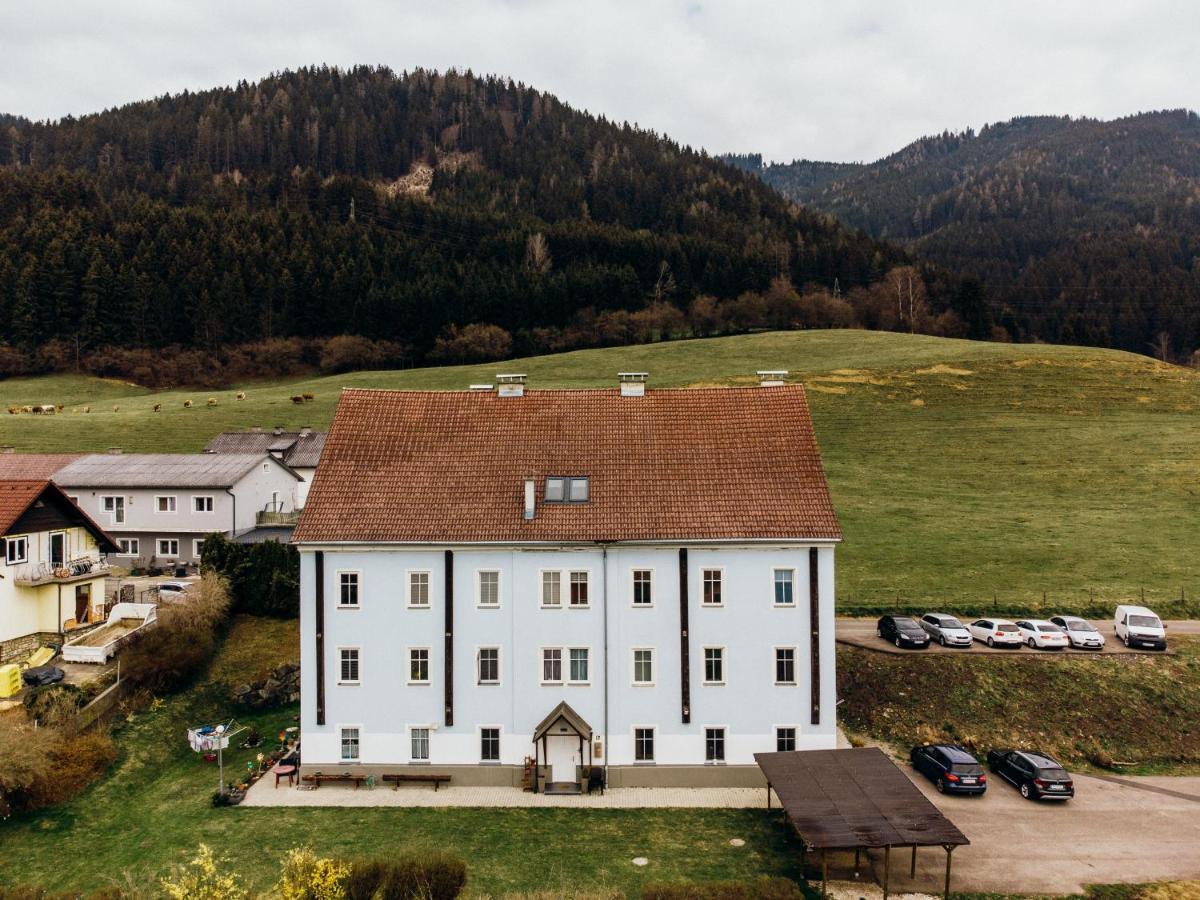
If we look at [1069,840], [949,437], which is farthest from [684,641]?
[949,437]

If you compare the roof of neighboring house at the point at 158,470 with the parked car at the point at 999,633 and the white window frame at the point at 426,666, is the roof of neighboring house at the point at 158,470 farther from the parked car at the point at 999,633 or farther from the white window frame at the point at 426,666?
the parked car at the point at 999,633

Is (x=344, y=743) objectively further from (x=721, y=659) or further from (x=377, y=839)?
(x=721, y=659)

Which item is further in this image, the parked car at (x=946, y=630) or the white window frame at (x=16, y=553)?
the parked car at (x=946, y=630)

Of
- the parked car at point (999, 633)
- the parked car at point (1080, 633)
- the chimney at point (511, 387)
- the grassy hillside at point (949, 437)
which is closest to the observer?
the chimney at point (511, 387)

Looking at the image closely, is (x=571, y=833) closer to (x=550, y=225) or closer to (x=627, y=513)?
(x=627, y=513)

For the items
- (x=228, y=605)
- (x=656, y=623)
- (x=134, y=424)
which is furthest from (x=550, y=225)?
(x=656, y=623)

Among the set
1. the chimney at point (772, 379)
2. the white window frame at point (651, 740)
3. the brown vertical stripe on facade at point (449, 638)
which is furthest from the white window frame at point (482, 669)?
the chimney at point (772, 379)

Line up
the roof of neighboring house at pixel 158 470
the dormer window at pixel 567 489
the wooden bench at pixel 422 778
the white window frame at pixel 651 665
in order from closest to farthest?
the wooden bench at pixel 422 778 < the white window frame at pixel 651 665 < the dormer window at pixel 567 489 < the roof of neighboring house at pixel 158 470
